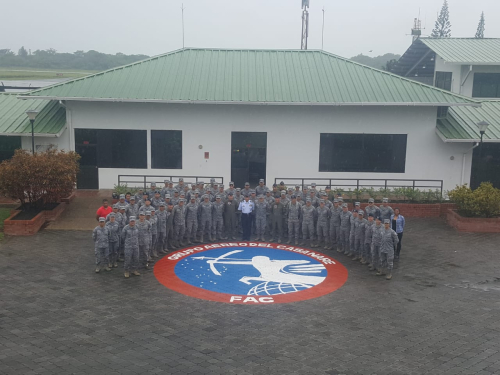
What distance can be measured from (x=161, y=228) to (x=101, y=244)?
7.27 ft

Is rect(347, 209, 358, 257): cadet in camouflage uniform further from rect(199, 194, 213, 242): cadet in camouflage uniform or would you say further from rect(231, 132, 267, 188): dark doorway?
rect(231, 132, 267, 188): dark doorway

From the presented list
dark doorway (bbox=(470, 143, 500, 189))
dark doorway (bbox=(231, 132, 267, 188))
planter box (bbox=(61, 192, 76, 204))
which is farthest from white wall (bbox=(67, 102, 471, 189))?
planter box (bbox=(61, 192, 76, 204))

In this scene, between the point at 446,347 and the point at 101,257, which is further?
the point at 101,257

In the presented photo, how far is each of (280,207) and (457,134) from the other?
9.52 meters

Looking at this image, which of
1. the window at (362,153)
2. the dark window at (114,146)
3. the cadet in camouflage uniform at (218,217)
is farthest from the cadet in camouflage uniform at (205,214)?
the window at (362,153)

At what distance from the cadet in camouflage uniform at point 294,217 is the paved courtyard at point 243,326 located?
2.61 metres

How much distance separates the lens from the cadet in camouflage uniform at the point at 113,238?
13312 millimetres

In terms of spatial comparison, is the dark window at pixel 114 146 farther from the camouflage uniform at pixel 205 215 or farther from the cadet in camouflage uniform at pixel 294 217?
the cadet in camouflage uniform at pixel 294 217

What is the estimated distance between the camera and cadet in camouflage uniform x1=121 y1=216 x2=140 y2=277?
12883 mm

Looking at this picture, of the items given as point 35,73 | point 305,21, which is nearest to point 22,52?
point 35,73

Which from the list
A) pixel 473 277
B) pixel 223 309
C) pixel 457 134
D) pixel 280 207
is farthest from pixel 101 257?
pixel 457 134

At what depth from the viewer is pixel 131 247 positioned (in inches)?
508

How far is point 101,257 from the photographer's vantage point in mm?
13133

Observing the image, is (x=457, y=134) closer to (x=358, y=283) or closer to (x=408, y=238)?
(x=408, y=238)
